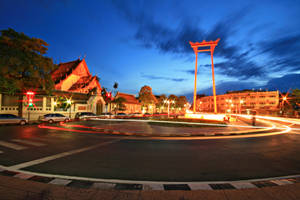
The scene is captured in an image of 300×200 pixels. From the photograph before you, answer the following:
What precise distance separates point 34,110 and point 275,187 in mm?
32194

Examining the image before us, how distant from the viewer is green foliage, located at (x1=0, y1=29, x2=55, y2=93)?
18234 mm

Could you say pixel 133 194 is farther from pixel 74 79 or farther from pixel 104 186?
pixel 74 79

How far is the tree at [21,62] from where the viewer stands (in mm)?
18234

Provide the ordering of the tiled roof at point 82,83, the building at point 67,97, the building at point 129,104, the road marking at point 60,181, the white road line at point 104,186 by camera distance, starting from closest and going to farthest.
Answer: the white road line at point 104,186
the road marking at point 60,181
the building at point 67,97
the tiled roof at point 82,83
the building at point 129,104

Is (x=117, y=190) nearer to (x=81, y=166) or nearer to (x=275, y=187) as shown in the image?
(x=81, y=166)

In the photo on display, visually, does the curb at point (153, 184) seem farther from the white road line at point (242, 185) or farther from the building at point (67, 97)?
the building at point (67, 97)

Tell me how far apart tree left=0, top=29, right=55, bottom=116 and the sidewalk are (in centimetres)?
2052

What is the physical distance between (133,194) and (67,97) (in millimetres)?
33126

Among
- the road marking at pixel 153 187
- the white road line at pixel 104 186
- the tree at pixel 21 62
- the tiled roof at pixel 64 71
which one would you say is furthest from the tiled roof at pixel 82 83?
the road marking at pixel 153 187

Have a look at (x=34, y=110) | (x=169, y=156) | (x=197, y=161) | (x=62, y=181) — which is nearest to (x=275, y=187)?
(x=197, y=161)

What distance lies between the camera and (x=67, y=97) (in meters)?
31.8

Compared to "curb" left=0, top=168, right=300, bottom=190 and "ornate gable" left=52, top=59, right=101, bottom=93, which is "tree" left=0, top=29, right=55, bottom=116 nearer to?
"ornate gable" left=52, top=59, right=101, bottom=93

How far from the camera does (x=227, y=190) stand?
→ 3479 millimetres

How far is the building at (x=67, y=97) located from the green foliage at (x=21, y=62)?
10.6 feet
